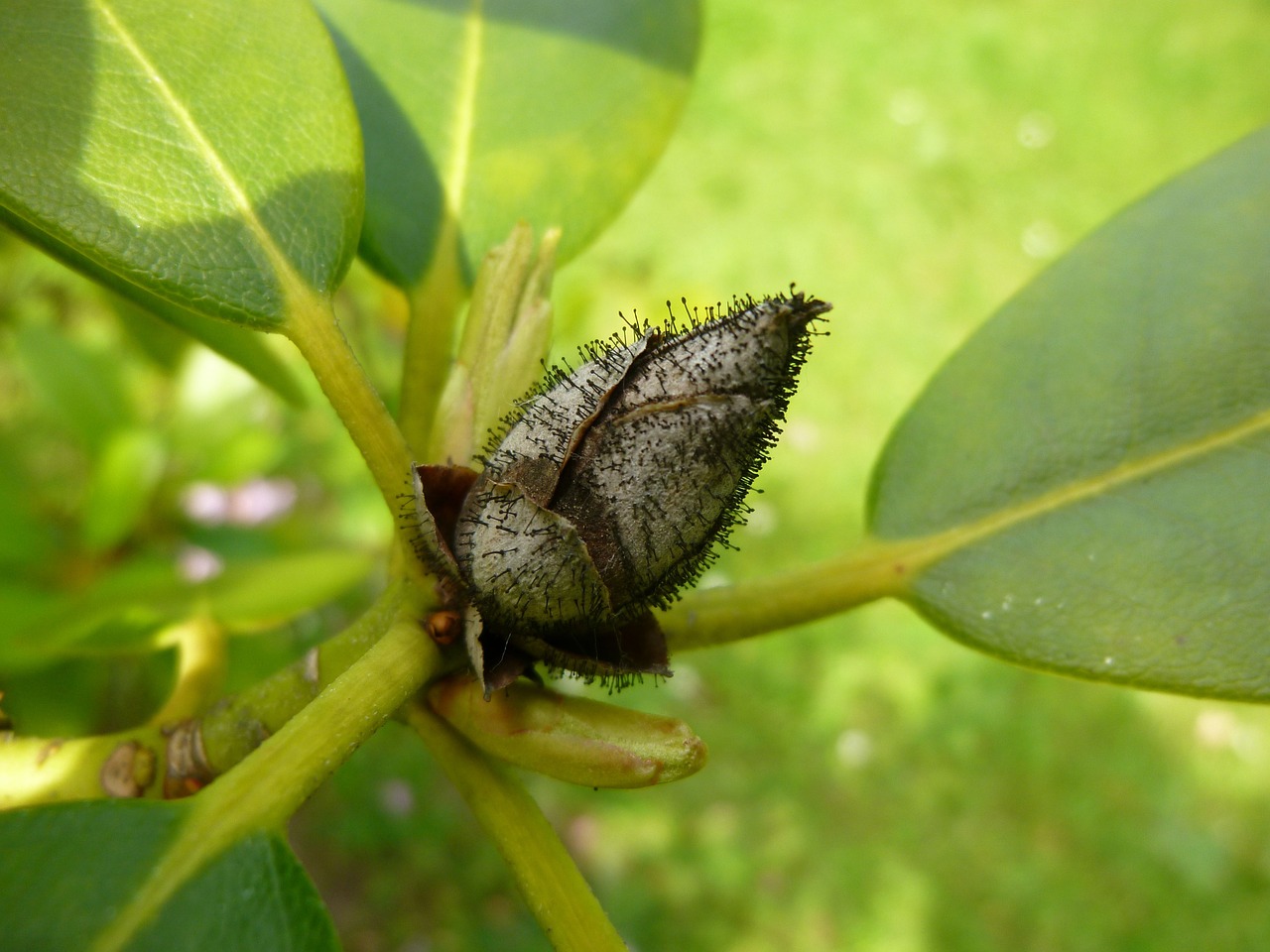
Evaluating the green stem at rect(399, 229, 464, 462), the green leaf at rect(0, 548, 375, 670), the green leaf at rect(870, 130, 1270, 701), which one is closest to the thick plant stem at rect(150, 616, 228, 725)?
the green leaf at rect(0, 548, 375, 670)

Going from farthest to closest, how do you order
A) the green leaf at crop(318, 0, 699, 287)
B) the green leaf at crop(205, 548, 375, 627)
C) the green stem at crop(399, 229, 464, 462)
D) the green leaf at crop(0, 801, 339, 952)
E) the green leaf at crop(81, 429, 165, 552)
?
the green leaf at crop(81, 429, 165, 552)
the green leaf at crop(205, 548, 375, 627)
the green leaf at crop(318, 0, 699, 287)
the green stem at crop(399, 229, 464, 462)
the green leaf at crop(0, 801, 339, 952)

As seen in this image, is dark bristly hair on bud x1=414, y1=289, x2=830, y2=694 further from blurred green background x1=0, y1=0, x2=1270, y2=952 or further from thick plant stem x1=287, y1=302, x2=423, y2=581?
blurred green background x1=0, y1=0, x2=1270, y2=952

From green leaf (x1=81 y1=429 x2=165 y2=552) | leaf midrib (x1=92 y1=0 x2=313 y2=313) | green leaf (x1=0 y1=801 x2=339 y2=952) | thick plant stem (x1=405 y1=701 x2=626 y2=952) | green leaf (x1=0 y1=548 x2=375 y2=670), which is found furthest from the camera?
green leaf (x1=81 y1=429 x2=165 y2=552)

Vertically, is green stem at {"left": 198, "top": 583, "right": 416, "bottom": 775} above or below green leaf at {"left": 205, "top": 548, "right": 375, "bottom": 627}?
above

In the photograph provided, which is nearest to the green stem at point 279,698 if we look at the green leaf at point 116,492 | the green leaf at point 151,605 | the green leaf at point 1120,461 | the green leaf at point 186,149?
the green leaf at point 186,149

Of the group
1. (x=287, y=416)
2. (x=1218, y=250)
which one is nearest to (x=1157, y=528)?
(x=1218, y=250)

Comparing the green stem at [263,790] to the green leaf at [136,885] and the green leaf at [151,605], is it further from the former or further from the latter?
the green leaf at [151,605]

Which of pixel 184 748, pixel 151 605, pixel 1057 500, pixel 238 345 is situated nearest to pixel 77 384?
pixel 151 605
